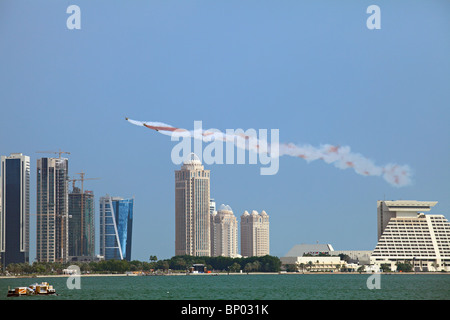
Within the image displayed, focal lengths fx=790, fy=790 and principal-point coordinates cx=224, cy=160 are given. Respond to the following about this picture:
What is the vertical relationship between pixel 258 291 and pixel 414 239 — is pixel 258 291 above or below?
below

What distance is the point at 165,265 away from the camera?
18938 centimetres

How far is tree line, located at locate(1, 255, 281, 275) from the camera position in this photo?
17338 centimetres

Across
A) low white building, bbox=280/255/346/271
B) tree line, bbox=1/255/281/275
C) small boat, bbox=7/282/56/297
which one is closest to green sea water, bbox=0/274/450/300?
small boat, bbox=7/282/56/297

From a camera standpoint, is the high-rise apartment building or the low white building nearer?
the high-rise apartment building

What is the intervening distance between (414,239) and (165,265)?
5855 centimetres

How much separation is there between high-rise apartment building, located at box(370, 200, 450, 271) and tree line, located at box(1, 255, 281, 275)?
27139 mm

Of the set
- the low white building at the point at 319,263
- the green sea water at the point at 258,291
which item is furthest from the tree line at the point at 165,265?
the green sea water at the point at 258,291

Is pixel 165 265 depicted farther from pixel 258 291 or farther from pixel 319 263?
pixel 258 291

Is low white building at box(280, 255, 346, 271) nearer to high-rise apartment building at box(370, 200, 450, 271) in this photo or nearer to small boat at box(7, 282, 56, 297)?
high-rise apartment building at box(370, 200, 450, 271)

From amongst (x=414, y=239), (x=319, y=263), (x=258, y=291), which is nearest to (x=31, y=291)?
(x=258, y=291)

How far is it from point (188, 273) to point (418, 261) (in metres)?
54.2
